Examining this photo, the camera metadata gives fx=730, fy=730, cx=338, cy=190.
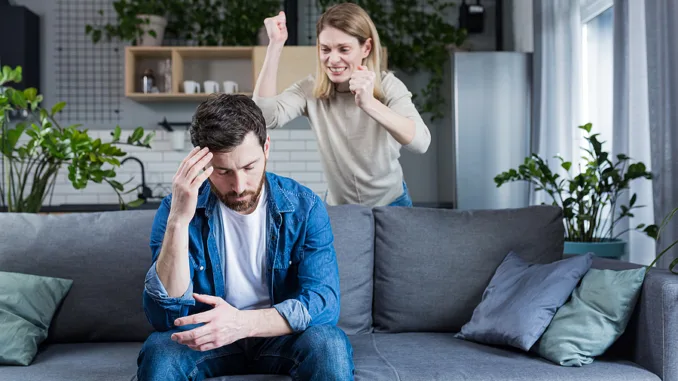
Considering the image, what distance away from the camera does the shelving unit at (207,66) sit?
526 centimetres

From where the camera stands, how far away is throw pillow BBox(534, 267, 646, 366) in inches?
80.7

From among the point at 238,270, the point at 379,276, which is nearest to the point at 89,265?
the point at 238,270

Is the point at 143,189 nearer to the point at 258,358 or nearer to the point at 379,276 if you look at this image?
the point at 379,276

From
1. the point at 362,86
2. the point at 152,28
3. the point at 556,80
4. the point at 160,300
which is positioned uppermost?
the point at 152,28

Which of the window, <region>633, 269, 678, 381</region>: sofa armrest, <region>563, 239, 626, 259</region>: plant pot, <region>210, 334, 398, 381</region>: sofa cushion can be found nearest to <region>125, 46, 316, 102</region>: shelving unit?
the window

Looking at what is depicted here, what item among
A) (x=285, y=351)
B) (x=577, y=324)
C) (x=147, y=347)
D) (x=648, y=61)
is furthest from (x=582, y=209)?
(x=147, y=347)

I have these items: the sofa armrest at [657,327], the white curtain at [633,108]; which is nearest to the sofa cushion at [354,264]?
the sofa armrest at [657,327]

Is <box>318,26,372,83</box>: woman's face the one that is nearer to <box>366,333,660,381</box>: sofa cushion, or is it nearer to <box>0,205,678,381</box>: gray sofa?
<box>0,205,678,381</box>: gray sofa

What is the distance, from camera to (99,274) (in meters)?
2.37

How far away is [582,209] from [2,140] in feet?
8.09

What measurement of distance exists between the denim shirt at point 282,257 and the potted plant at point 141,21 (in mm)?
3669

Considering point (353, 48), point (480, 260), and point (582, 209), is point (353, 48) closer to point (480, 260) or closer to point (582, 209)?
point (480, 260)

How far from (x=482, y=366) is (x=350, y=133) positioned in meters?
1.00

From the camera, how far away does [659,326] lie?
2.00m
